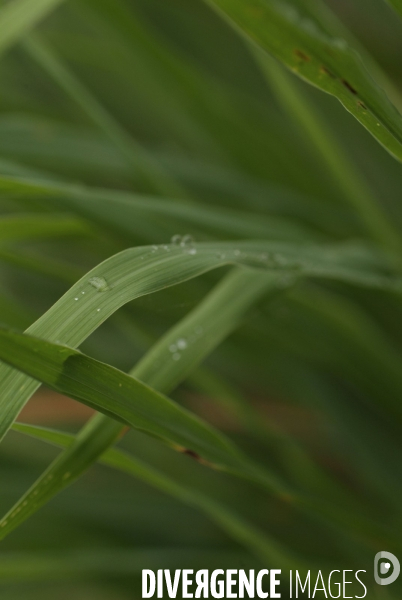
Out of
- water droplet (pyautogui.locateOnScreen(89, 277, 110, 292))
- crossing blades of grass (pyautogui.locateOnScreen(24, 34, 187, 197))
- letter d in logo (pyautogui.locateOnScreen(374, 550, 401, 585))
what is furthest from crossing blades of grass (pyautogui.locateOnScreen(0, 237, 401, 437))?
letter d in logo (pyautogui.locateOnScreen(374, 550, 401, 585))

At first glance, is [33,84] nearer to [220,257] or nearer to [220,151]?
[220,151]

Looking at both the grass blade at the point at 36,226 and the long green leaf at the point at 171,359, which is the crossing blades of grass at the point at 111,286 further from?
the grass blade at the point at 36,226

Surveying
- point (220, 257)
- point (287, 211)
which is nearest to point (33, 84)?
point (287, 211)

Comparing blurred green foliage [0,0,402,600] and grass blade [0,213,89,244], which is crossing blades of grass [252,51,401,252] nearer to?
blurred green foliage [0,0,402,600]

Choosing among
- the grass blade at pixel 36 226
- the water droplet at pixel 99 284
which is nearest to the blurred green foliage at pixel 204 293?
the grass blade at pixel 36 226

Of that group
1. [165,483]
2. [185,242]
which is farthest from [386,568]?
[185,242]

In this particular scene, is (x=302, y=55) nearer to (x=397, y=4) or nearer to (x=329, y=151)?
(x=397, y=4)
